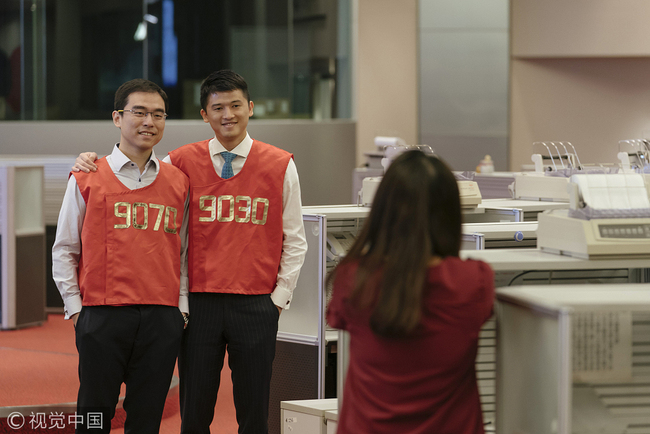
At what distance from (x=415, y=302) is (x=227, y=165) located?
116cm

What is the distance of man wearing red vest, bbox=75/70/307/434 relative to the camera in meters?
2.27

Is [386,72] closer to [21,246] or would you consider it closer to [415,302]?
[21,246]

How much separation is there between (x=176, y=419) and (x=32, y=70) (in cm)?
620

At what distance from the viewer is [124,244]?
216cm

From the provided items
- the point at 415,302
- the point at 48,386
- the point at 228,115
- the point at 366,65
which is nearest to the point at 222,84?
the point at 228,115

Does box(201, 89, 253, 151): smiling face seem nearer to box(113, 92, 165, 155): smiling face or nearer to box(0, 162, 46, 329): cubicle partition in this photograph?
box(113, 92, 165, 155): smiling face

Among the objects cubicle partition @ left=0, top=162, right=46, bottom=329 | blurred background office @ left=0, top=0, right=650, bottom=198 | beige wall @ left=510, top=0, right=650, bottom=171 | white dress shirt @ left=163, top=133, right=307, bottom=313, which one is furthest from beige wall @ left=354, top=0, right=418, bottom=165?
white dress shirt @ left=163, top=133, right=307, bottom=313

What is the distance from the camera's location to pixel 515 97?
9078 mm

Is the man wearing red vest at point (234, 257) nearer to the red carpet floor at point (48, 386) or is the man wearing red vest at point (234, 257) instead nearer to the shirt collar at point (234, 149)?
the shirt collar at point (234, 149)

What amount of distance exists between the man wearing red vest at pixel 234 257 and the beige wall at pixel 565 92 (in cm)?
729

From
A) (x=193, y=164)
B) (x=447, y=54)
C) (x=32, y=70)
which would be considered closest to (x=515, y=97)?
(x=447, y=54)

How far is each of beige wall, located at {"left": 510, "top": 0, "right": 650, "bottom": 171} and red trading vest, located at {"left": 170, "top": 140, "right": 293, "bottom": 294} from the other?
23.9 feet

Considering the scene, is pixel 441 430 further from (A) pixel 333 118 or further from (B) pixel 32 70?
(B) pixel 32 70

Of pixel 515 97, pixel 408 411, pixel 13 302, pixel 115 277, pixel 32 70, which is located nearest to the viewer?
pixel 408 411
